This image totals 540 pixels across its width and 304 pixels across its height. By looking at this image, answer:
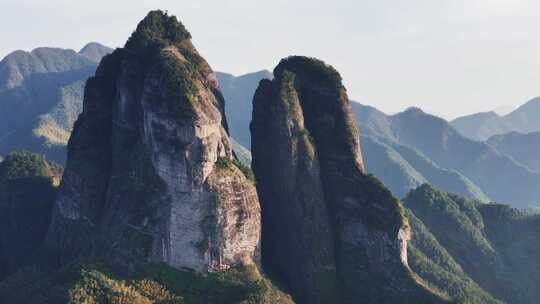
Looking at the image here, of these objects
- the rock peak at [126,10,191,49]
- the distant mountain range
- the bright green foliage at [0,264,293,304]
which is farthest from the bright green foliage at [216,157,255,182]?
the distant mountain range

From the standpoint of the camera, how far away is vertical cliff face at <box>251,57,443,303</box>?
98.8 meters

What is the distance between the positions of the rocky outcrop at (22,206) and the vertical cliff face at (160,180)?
19903mm

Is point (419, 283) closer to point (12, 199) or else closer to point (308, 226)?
point (308, 226)

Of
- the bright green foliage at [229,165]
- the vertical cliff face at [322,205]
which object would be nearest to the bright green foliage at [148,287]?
the vertical cliff face at [322,205]

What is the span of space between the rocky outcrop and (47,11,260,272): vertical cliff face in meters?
19.9

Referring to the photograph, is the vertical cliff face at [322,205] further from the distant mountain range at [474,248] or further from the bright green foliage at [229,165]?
the distant mountain range at [474,248]

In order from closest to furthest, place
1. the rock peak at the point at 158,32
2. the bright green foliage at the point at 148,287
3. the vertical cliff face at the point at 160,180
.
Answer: the bright green foliage at the point at 148,287 → the vertical cliff face at the point at 160,180 → the rock peak at the point at 158,32

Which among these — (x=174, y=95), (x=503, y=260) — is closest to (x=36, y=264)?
(x=174, y=95)

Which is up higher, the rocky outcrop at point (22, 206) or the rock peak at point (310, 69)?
the rock peak at point (310, 69)

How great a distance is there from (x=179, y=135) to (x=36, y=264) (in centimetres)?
4894

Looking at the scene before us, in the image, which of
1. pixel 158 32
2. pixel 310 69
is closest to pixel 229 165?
pixel 310 69

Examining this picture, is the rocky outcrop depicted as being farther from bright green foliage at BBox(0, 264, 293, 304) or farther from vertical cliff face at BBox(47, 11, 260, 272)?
bright green foliage at BBox(0, 264, 293, 304)

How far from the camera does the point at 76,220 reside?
103 meters

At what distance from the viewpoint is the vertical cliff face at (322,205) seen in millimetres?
98812
